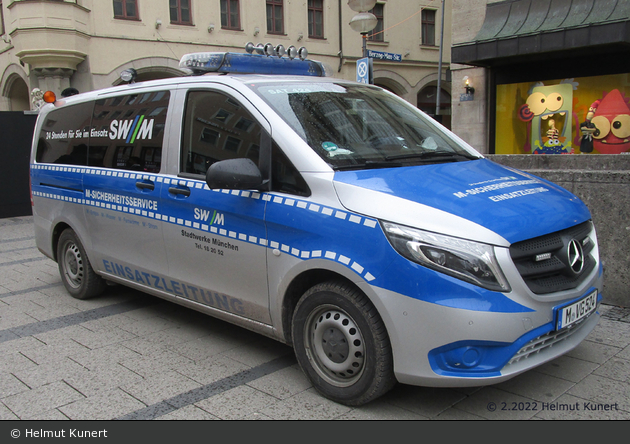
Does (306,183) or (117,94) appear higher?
(117,94)

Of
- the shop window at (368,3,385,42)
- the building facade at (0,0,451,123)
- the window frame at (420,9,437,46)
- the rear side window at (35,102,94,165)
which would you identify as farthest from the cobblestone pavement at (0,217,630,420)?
the window frame at (420,9,437,46)

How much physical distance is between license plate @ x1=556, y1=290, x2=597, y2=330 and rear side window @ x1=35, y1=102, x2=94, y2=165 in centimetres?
417

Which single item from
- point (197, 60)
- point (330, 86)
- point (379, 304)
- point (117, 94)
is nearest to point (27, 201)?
point (117, 94)

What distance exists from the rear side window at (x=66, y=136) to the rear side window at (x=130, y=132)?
0.50 feet

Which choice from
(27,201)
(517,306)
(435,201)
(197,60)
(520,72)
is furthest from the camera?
(520,72)

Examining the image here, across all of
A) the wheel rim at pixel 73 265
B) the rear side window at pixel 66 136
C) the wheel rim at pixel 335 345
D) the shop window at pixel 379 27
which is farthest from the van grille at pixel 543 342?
the shop window at pixel 379 27

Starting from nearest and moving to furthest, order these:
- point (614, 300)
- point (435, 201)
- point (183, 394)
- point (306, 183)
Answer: point (435, 201)
point (306, 183)
point (183, 394)
point (614, 300)

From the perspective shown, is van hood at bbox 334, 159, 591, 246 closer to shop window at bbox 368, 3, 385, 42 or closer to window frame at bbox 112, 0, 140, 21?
window frame at bbox 112, 0, 140, 21

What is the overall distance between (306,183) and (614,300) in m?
3.14

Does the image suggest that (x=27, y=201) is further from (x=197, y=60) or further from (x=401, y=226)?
(x=401, y=226)

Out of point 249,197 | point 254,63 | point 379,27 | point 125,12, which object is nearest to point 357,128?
point 249,197

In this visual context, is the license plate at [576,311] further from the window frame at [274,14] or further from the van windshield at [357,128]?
the window frame at [274,14]

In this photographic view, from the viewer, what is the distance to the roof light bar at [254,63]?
427 cm

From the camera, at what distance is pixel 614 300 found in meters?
4.85
